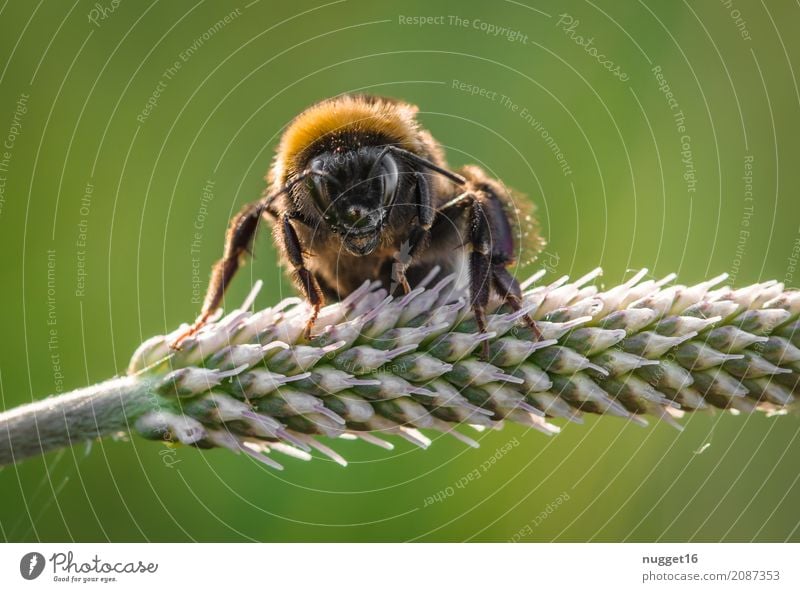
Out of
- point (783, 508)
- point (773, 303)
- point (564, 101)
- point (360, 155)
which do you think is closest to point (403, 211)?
point (360, 155)

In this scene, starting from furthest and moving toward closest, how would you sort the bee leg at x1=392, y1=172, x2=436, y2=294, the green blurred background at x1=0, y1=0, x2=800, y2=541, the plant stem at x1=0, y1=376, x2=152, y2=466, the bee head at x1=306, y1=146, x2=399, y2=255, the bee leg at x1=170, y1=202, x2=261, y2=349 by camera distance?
the green blurred background at x1=0, y1=0, x2=800, y2=541 < the bee leg at x1=170, y1=202, x2=261, y2=349 < the bee leg at x1=392, y1=172, x2=436, y2=294 < the bee head at x1=306, y1=146, x2=399, y2=255 < the plant stem at x1=0, y1=376, x2=152, y2=466

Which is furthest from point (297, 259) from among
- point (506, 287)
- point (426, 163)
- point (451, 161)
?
point (451, 161)

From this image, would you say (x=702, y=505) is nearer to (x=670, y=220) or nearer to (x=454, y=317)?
(x=670, y=220)

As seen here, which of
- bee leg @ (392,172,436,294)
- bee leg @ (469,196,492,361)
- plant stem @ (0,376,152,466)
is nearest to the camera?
plant stem @ (0,376,152,466)

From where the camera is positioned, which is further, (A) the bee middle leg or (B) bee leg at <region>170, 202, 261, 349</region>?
(B) bee leg at <region>170, 202, 261, 349</region>

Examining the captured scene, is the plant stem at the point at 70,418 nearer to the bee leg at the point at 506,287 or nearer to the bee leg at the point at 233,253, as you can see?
the bee leg at the point at 233,253

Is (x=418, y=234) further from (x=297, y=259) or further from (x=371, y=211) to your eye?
(x=297, y=259)

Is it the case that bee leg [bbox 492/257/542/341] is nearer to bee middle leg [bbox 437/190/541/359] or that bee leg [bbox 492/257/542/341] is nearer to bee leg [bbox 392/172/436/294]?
bee middle leg [bbox 437/190/541/359]

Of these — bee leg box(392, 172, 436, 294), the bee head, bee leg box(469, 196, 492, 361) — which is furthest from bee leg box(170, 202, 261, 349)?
bee leg box(469, 196, 492, 361)
